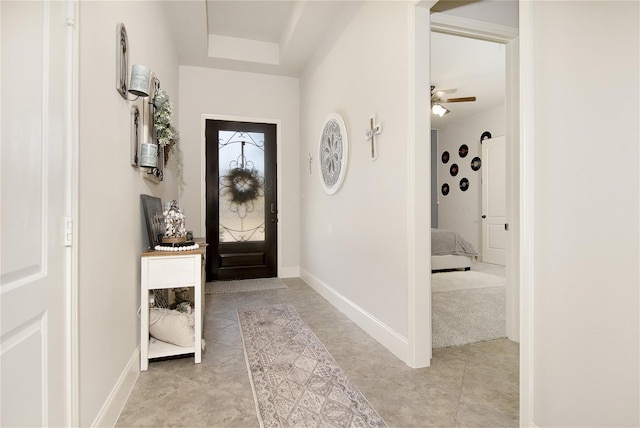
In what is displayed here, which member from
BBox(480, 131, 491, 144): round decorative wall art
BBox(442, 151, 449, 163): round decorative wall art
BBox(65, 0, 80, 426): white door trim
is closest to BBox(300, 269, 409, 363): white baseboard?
BBox(65, 0, 80, 426): white door trim

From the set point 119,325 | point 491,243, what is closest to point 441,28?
point 119,325

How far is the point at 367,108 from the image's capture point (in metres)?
2.84

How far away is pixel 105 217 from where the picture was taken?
1.58 m

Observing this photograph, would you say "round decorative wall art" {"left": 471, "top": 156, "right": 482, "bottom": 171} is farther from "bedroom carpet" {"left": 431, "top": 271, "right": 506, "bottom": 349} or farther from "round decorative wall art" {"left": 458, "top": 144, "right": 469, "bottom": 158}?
"bedroom carpet" {"left": 431, "top": 271, "right": 506, "bottom": 349}

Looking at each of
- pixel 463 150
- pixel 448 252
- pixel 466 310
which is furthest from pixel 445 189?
pixel 466 310

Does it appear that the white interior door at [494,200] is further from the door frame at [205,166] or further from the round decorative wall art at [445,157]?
the door frame at [205,166]

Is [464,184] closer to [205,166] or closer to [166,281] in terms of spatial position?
[205,166]

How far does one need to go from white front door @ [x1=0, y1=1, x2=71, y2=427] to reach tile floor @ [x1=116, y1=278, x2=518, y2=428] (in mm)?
669

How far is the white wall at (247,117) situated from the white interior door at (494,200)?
12.9 ft

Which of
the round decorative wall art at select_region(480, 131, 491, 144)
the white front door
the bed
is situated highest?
the round decorative wall art at select_region(480, 131, 491, 144)

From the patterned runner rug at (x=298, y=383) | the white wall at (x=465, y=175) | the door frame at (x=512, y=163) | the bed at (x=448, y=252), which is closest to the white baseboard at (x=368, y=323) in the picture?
the patterned runner rug at (x=298, y=383)

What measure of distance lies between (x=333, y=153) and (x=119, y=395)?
276cm

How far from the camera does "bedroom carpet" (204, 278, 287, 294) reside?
427 centimetres

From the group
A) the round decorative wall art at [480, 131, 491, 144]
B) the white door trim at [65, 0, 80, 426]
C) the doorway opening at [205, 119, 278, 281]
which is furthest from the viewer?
the round decorative wall art at [480, 131, 491, 144]
